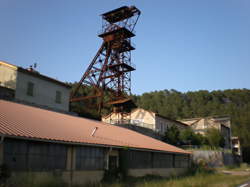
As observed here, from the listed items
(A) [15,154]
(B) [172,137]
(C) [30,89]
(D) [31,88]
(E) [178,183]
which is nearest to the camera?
(A) [15,154]

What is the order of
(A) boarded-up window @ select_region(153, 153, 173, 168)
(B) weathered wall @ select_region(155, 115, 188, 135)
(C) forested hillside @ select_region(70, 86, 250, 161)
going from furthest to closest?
(C) forested hillside @ select_region(70, 86, 250, 161) → (B) weathered wall @ select_region(155, 115, 188, 135) → (A) boarded-up window @ select_region(153, 153, 173, 168)

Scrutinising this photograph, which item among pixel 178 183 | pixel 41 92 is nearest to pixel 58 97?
pixel 41 92

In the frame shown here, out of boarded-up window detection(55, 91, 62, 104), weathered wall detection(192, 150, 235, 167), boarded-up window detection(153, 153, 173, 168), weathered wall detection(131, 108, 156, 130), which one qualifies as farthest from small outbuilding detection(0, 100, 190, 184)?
weathered wall detection(192, 150, 235, 167)

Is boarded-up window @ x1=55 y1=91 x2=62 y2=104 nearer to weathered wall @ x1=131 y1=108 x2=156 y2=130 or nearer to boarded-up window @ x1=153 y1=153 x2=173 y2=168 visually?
boarded-up window @ x1=153 y1=153 x2=173 y2=168

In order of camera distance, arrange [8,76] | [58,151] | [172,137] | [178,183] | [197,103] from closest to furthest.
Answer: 1. [58,151]
2. [178,183]
3. [8,76]
4. [172,137]
5. [197,103]

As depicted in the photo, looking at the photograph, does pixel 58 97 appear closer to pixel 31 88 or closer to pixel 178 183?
pixel 31 88

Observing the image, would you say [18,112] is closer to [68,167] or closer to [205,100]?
[68,167]

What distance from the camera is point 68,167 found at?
1725cm

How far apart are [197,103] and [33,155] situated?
356 ft

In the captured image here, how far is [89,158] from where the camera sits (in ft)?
61.6

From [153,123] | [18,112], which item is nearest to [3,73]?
[18,112]

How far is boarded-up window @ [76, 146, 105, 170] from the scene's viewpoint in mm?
18047

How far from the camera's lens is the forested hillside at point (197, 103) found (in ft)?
344

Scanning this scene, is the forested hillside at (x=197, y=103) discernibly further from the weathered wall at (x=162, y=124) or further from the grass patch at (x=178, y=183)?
the grass patch at (x=178, y=183)
